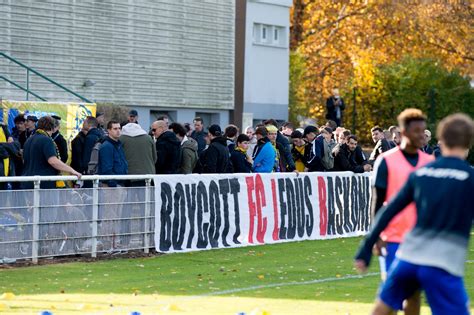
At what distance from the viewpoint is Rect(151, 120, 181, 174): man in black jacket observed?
19.6 metres

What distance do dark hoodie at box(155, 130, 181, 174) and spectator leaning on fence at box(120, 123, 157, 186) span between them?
436mm

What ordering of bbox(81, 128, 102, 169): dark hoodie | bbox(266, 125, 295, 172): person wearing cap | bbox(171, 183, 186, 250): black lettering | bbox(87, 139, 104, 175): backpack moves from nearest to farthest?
1. bbox(87, 139, 104, 175): backpack
2. bbox(171, 183, 186, 250): black lettering
3. bbox(81, 128, 102, 169): dark hoodie
4. bbox(266, 125, 295, 172): person wearing cap

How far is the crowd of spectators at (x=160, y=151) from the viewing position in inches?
692

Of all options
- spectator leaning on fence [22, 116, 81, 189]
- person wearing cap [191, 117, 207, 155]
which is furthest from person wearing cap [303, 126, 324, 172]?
spectator leaning on fence [22, 116, 81, 189]

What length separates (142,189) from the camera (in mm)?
18578

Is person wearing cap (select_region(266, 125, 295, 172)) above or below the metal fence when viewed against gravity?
above

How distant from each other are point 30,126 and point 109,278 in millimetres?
5974

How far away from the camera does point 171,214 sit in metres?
18.7

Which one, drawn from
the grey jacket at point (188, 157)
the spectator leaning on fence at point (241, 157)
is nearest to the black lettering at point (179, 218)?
the grey jacket at point (188, 157)

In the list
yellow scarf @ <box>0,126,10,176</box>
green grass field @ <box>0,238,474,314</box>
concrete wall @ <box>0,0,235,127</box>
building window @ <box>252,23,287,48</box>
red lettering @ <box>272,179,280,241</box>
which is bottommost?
green grass field @ <box>0,238,474,314</box>

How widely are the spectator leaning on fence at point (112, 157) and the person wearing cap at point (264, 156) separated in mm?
3357

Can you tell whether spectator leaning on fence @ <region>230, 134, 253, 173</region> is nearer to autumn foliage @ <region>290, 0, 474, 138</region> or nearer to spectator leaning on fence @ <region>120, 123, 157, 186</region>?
spectator leaning on fence @ <region>120, 123, 157, 186</region>

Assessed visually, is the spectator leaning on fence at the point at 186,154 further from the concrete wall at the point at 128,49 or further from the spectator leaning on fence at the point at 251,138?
the concrete wall at the point at 128,49

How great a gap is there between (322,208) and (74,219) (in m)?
6.05
